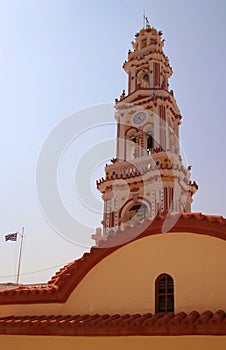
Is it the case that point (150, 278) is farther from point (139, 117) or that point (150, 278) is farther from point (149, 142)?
→ point (139, 117)

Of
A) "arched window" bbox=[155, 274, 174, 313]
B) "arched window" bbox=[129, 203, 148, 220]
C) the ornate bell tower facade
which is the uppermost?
the ornate bell tower facade

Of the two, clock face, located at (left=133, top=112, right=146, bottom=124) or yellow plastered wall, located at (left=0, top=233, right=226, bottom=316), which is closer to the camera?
yellow plastered wall, located at (left=0, top=233, right=226, bottom=316)

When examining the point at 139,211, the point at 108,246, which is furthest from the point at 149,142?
the point at 108,246

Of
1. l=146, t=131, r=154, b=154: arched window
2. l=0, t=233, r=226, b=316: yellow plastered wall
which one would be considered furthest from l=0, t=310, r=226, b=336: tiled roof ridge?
l=146, t=131, r=154, b=154: arched window

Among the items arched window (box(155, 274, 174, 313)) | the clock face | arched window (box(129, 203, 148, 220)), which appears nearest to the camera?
arched window (box(155, 274, 174, 313))

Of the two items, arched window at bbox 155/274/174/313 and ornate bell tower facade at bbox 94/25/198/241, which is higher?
ornate bell tower facade at bbox 94/25/198/241

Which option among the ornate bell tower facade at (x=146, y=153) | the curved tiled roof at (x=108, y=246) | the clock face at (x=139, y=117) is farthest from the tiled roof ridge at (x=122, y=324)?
the clock face at (x=139, y=117)

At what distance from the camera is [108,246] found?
7406 millimetres

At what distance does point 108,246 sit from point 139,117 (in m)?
10.9

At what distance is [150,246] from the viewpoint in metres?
7.16

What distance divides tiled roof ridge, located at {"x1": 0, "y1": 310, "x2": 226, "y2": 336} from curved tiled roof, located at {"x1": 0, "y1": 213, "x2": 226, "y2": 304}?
475 millimetres

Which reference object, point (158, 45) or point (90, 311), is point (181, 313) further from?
point (158, 45)

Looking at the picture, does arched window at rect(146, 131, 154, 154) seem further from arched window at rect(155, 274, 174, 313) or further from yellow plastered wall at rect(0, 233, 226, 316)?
arched window at rect(155, 274, 174, 313)

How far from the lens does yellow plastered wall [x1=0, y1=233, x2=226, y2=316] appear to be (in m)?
6.52
